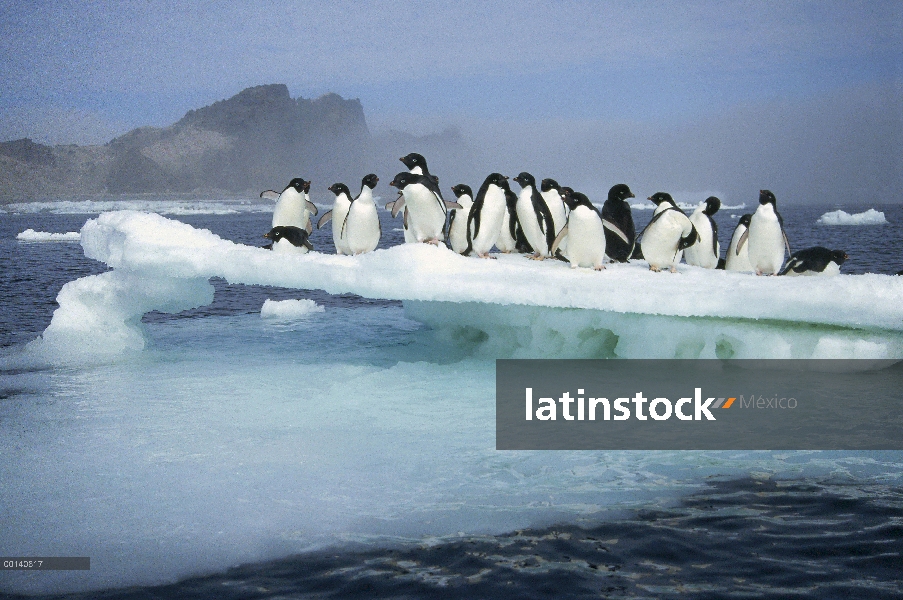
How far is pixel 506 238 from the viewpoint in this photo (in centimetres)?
907

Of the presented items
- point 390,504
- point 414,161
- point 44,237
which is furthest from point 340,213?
point 44,237

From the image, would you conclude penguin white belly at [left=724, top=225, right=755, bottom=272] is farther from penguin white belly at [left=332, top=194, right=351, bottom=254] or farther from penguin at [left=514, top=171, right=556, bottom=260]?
penguin white belly at [left=332, top=194, right=351, bottom=254]

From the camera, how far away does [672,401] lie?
6242 mm

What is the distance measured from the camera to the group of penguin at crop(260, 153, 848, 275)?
303 inches

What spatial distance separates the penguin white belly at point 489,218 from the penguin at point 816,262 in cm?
295

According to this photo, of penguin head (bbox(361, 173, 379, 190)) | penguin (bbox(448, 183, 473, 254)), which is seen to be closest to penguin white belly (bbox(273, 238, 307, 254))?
penguin head (bbox(361, 173, 379, 190))

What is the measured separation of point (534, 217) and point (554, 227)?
1.49 feet

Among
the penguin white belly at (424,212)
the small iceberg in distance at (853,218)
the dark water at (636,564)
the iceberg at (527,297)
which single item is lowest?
the dark water at (636,564)

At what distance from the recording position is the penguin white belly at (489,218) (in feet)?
26.9

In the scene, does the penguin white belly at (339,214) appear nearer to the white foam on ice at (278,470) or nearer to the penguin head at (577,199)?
the white foam on ice at (278,470)

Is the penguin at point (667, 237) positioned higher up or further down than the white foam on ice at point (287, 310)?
higher up

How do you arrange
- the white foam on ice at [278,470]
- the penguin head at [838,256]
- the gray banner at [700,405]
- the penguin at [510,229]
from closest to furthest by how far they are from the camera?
1. the white foam on ice at [278,470]
2. the gray banner at [700,405]
3. the penguin head at [838,256]
4. the penguin at [510,229]

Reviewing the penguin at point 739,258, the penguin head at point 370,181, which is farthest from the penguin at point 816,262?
the penguin head at point 370,181

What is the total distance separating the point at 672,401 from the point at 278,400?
311 cm
